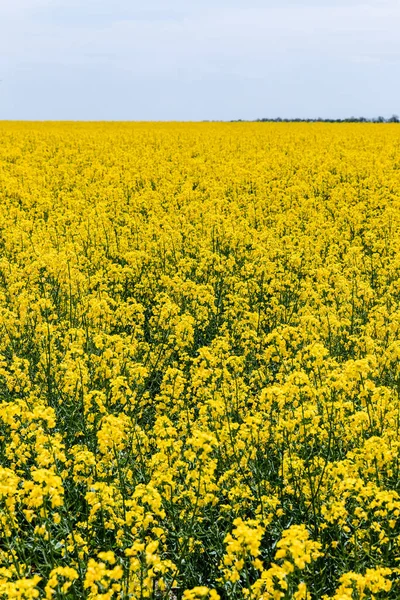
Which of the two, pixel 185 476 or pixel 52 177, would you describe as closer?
pixel 185 476

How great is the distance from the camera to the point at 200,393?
18.9 ft

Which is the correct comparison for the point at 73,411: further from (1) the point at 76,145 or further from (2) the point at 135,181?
(1) the point at 76,145

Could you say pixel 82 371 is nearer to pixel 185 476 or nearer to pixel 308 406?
pixel 185 476

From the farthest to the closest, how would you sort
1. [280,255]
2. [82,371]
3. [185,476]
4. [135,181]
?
[135,181] → [280,255] → [82,371] → [185,476]

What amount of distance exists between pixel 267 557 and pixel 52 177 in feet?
55.3

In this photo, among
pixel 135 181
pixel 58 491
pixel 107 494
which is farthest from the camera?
pixel 135 181

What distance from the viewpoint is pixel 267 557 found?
4.17m

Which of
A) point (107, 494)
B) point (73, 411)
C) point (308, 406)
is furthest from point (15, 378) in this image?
point (308, 406)

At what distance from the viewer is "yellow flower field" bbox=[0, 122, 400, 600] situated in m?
3.56

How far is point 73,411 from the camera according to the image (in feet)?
18.0

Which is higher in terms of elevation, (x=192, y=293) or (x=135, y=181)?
(x=135, y=181)

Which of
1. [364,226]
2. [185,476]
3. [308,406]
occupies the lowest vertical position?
[185,476]

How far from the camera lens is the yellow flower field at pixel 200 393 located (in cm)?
356

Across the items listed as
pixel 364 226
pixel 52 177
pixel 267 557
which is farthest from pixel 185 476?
pixel 52 177
